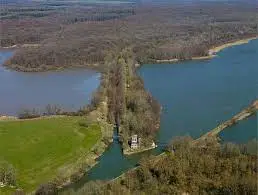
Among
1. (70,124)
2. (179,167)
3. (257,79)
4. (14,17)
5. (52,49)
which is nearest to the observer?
(179,167)

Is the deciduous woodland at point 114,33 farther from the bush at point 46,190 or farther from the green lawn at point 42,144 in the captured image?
the bush at point 46,190

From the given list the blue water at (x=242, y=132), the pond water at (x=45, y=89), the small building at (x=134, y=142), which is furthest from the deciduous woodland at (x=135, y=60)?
the blue water at (x=242, y=132)

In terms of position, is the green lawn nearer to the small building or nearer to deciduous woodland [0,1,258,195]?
deciduous woodland [0,1,258,195]

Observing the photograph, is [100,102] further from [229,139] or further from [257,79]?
[257,79]

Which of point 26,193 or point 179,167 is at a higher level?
point 179,167

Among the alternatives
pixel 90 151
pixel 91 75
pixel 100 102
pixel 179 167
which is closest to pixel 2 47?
pixel 91 75

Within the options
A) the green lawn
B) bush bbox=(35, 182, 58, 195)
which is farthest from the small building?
bush bbox=(35, 182, 58, 195)
